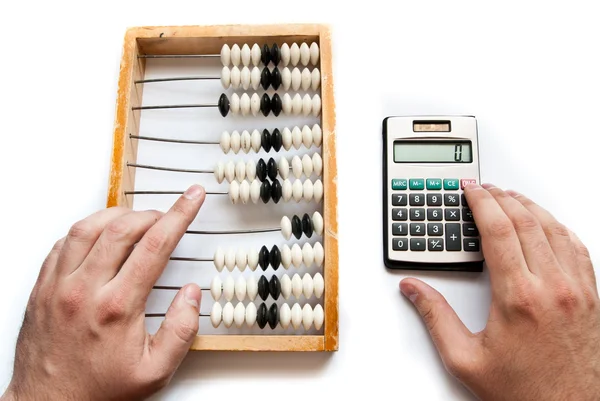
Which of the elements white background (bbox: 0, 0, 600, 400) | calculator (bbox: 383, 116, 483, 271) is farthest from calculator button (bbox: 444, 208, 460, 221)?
white background (bbox: 0, 0, 600, 400)

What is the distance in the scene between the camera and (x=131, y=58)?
94 cm

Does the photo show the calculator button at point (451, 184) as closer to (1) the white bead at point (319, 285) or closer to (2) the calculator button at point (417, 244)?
(2) the calculator button at point (417, 244)

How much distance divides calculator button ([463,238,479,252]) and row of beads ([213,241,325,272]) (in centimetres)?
26

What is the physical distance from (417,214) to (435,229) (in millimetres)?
41

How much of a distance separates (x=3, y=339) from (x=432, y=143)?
86 centimetres

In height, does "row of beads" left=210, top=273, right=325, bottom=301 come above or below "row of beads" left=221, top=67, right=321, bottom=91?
below

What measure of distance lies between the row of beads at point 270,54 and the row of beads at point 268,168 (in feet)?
0.63

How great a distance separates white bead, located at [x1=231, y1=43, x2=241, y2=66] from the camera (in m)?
0.93

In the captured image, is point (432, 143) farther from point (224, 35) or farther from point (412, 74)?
point (224, 35)

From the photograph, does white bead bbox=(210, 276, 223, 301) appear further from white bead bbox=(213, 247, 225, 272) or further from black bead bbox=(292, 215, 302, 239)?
black bead bbox=(292, 215, 302, 239)

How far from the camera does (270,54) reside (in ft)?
3.11

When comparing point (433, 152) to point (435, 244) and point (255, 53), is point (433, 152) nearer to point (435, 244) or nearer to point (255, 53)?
point (435, 244)

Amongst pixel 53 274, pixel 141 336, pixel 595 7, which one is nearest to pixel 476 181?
pixel 595 7

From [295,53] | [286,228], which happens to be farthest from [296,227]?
[295,53]
